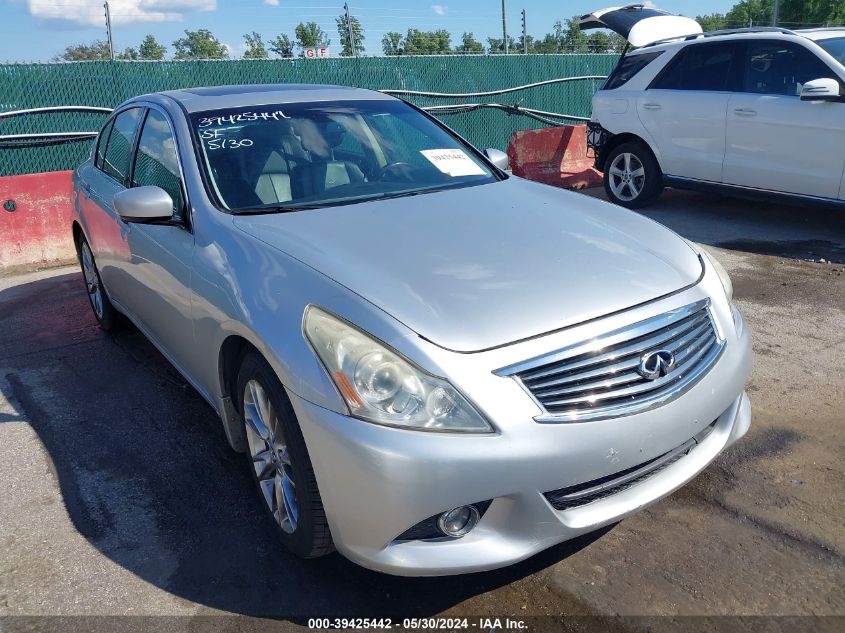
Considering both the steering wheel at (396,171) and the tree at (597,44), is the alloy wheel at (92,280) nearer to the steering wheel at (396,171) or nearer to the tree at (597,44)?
the steering wheel at (396,171)

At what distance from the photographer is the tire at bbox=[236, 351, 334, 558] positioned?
247 cm

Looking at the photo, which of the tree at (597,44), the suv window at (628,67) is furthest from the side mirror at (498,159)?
the tree at (597,44)

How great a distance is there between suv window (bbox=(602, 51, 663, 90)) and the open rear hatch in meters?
0.16

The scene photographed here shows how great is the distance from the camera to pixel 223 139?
3.65m

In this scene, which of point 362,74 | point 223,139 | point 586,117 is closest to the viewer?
point 223,139

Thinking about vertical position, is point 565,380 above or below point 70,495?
above

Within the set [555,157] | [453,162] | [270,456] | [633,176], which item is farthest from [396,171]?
[555,157]

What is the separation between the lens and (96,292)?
5.52 meters

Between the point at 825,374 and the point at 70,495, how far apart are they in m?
3.91

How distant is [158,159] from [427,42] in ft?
216

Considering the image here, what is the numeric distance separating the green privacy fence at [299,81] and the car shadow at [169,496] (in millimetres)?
4753

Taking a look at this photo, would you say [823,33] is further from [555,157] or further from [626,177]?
[555,157]

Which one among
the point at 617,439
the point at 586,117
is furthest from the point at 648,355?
the point at 586,117

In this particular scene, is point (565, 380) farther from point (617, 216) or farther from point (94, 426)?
point (94, 426)
